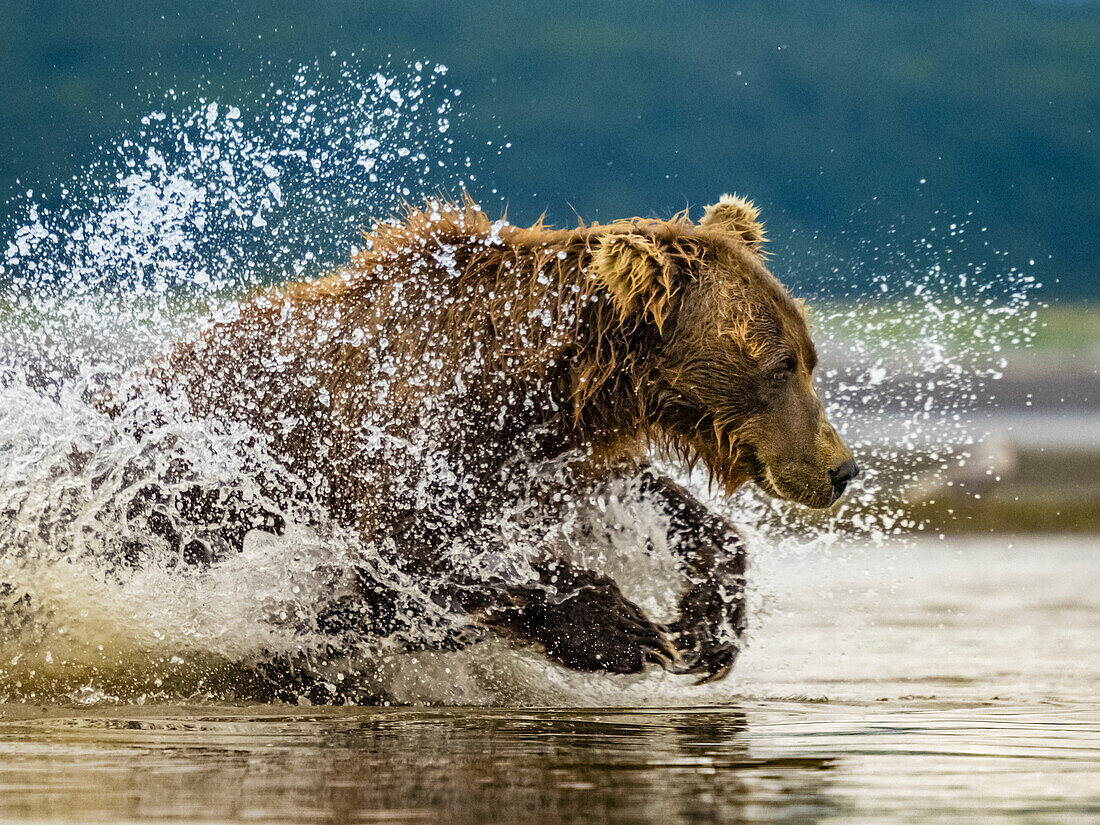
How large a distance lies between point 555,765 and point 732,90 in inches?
2657

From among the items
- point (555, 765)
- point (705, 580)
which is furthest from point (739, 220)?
point (555, 765)

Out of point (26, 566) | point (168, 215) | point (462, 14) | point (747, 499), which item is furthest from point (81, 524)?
point (462, 14)

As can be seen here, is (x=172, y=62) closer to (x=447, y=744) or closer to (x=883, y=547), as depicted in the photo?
(x=883, y=547)

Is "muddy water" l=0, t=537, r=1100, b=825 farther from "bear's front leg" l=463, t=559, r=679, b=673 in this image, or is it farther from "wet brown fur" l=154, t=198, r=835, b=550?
"wet brown fur" l=154, t=198, r=835, b=550

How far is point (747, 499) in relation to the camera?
6555 millimetres

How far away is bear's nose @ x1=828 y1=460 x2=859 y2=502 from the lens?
544cm

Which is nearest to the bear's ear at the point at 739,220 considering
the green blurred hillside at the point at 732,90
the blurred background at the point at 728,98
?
the blurred background at the point at 728,98

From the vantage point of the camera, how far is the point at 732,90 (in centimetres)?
6906

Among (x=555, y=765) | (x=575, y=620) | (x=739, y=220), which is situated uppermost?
(x=739, y=220)

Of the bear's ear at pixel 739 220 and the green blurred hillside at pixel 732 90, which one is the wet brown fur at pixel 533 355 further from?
the green blurred hillside at pixel 732 90

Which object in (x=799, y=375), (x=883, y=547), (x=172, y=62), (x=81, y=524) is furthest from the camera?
(x=172, y=62)

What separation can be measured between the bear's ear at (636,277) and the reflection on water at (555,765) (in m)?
1.43

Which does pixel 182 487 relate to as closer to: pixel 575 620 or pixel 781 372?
pixel 575 620

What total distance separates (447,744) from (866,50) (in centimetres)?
7094
